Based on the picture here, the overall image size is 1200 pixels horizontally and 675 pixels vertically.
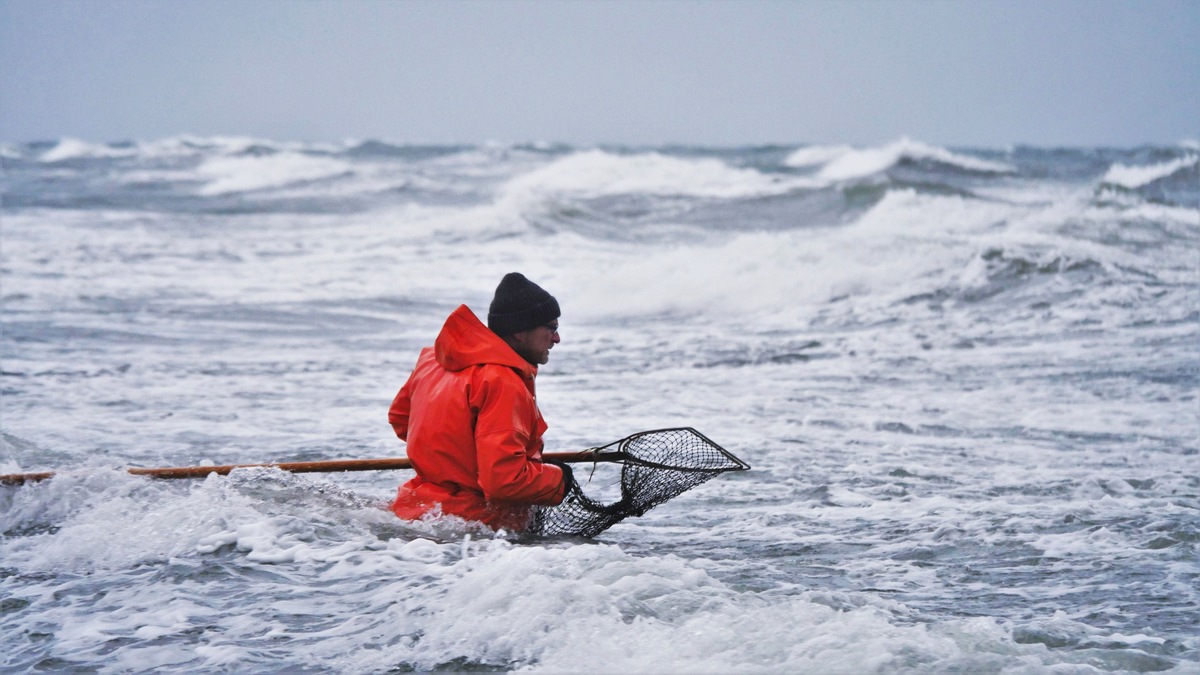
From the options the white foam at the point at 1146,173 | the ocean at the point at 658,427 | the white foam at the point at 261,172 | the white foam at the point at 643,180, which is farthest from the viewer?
the white foam at the point at 261,172

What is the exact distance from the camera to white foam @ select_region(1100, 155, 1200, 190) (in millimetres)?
27344

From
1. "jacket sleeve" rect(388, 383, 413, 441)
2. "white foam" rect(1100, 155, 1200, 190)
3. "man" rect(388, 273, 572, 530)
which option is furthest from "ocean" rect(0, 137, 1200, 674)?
"white foam" rect(1100, 155, 1200, 190)

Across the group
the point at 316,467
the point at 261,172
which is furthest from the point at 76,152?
the point at 316,467

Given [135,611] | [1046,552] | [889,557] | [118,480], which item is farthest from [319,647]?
[1046,552]

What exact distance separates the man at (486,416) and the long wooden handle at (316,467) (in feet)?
1.04

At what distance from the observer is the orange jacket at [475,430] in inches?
182

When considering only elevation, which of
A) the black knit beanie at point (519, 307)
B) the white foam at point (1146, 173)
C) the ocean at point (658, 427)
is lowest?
the ocean at point (658, 427)

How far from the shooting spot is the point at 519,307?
482 cm

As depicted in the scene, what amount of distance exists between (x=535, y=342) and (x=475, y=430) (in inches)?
18.3

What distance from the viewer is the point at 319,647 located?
14.0 feet

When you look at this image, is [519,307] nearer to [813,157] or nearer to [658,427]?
[658,427]

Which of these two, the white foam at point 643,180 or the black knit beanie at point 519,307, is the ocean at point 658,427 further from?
the white foam at point 643,180

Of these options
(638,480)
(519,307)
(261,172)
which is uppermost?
(261,172)

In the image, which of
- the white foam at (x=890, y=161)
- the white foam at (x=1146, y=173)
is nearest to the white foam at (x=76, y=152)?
the white foam at (x=890, y=161)
